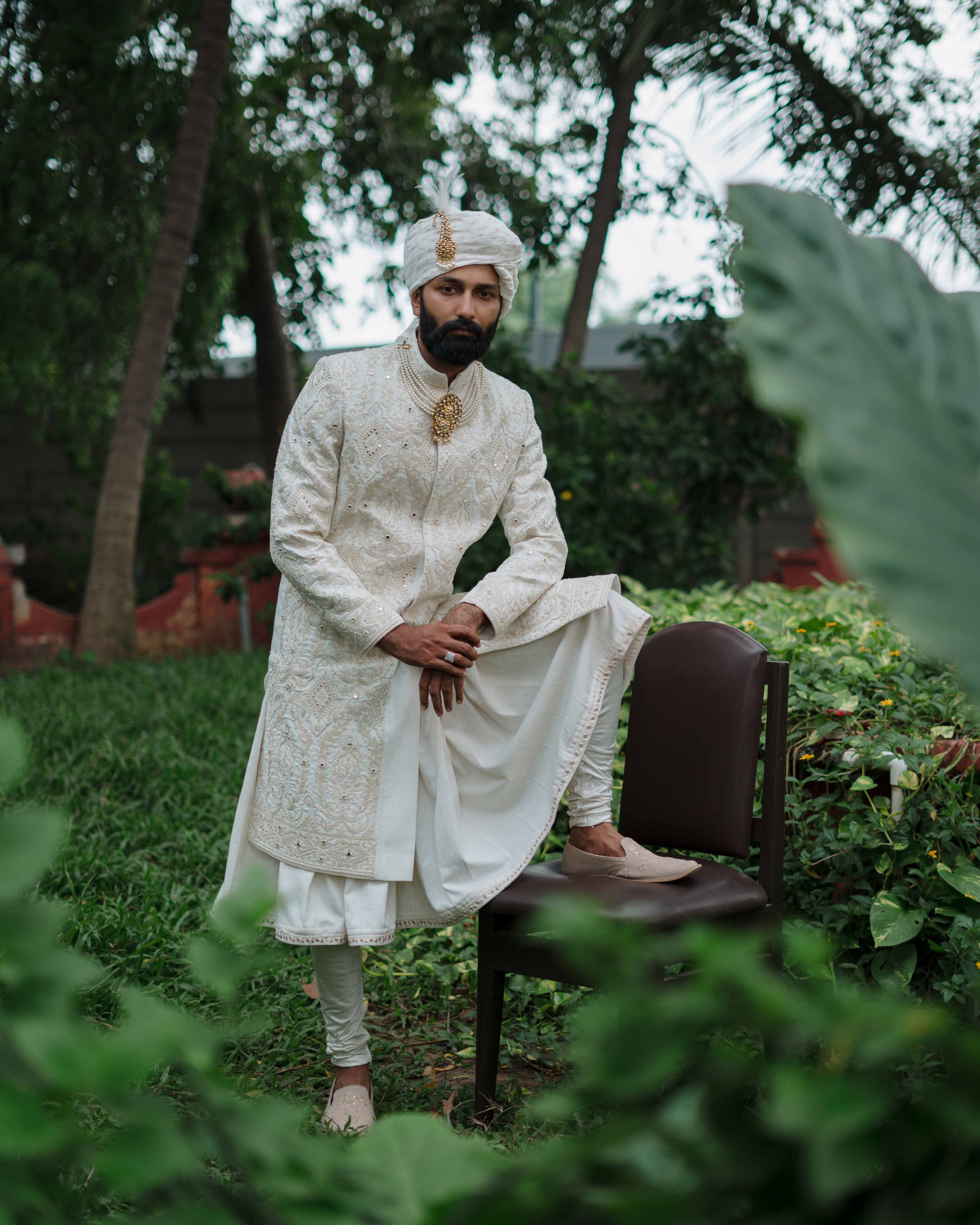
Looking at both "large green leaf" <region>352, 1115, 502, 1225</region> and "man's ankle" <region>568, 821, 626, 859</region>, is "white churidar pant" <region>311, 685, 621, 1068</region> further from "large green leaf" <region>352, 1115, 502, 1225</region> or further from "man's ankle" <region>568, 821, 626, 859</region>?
"large green leaf" <region>352, 1115, 502, 1225</region>

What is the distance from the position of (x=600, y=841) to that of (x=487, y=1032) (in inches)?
18.1

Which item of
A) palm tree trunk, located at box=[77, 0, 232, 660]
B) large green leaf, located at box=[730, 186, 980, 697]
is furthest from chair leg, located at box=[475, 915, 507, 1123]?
palm tree trunk, located at box=[77, 0, 232, 660]

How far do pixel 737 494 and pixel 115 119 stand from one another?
16.6 ft

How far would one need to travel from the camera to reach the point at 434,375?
2457 mm

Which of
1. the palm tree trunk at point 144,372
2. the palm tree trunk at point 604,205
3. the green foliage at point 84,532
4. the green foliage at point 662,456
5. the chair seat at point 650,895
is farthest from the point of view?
the green foliage at point 84,532

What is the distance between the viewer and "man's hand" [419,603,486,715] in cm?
227

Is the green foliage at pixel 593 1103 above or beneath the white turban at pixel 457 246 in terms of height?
beneath

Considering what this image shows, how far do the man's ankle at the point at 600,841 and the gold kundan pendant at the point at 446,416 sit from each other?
86 centimetres

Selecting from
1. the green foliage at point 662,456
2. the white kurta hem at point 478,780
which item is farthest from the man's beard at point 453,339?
the green foliage at point 662,456

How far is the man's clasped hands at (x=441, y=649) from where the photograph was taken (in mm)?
2236

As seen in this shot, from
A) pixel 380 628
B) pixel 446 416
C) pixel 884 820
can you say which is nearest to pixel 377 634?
pixel 380 628

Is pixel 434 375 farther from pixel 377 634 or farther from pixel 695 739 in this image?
pixel 695 739

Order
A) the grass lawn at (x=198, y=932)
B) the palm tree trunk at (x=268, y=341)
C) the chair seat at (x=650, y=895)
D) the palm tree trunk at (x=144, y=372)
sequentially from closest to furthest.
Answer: the chair seat at (x=650, y=895)
the grass lawn at (x=198, y=932)
the palm tree trunk at (x=144, y=372)
the palm tree trunk at (x=268, y=341)

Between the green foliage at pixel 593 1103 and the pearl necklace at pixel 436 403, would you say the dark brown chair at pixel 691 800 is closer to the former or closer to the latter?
the pearl necklace at pixel 436 403
